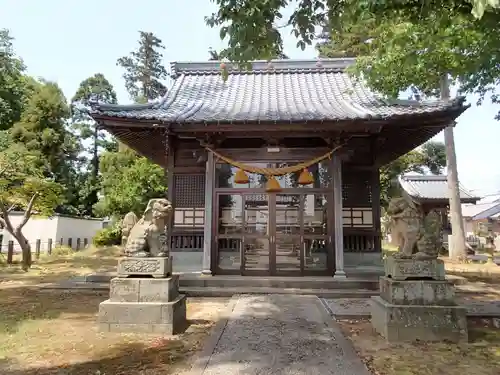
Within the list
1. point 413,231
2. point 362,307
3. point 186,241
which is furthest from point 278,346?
point 186,241

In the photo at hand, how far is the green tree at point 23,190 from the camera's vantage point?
13258 millimetres

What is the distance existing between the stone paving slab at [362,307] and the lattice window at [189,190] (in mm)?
4918

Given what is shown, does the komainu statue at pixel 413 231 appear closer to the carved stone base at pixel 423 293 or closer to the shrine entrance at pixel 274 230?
the carved stone base at pixel 423 293

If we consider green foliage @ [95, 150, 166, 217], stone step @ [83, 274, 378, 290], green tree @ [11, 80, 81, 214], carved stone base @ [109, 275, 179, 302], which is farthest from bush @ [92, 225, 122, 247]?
carved stone base @ [109, 275, 179, 302]

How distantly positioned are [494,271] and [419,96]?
368 inches

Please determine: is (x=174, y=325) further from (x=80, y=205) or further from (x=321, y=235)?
(x=80, y=205)

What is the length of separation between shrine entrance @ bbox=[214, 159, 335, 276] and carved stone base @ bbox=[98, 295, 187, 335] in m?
4.40

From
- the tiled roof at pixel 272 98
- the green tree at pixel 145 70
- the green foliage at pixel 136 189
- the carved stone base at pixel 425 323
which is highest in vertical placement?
the green tree at pixel 145 70

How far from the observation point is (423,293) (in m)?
5.42

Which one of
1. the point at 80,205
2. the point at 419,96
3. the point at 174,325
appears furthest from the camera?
the point at 80,205

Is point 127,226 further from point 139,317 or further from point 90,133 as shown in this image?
point 90,133

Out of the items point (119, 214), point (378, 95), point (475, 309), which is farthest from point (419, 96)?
point (119, 214)

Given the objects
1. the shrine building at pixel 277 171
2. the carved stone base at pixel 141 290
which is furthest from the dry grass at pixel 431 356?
the shrine building at pixel 277 171

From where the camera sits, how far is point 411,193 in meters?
25.7
